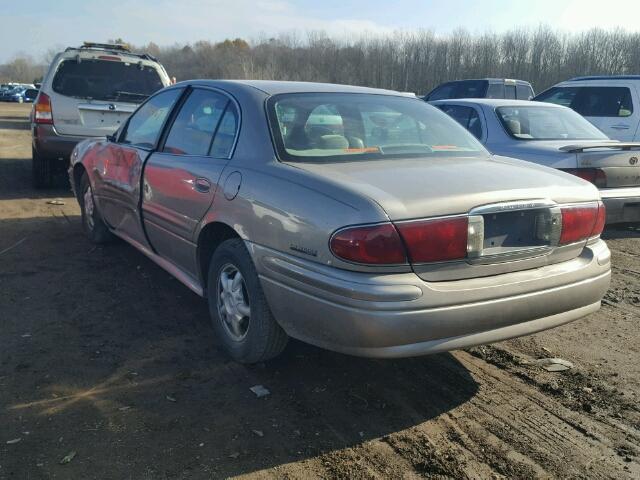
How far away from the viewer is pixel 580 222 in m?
3.20

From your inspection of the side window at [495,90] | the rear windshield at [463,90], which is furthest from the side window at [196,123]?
the side window at [495,90]

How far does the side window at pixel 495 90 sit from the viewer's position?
14941 millimetres

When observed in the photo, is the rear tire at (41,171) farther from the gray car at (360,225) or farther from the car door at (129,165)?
the gray car at (360,225)

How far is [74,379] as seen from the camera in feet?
11.0

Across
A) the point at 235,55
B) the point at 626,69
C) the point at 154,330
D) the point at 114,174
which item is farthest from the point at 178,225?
the point at 235,55

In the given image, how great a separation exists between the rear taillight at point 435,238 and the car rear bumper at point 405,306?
0.11 meters

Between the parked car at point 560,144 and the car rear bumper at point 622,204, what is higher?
the parked car at point 560,144

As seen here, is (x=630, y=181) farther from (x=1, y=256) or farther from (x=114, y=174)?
(x=1, y=256)

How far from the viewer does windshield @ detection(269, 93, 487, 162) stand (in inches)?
135

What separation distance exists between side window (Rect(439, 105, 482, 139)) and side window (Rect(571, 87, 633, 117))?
12.0ft

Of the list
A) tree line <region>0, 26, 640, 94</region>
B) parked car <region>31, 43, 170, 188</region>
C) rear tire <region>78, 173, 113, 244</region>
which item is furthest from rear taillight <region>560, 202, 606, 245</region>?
tree line <region>0, 26, 640, 94</region>

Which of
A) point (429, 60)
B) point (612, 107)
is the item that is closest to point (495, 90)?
point (612, 107)

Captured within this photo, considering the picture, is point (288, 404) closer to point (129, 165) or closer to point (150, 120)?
point (129, 165)

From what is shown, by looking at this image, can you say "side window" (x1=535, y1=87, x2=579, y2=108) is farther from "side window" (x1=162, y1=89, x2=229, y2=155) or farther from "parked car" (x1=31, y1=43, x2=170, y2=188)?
"side window" (x1=162, y1=89, x2=229, y2=155)
